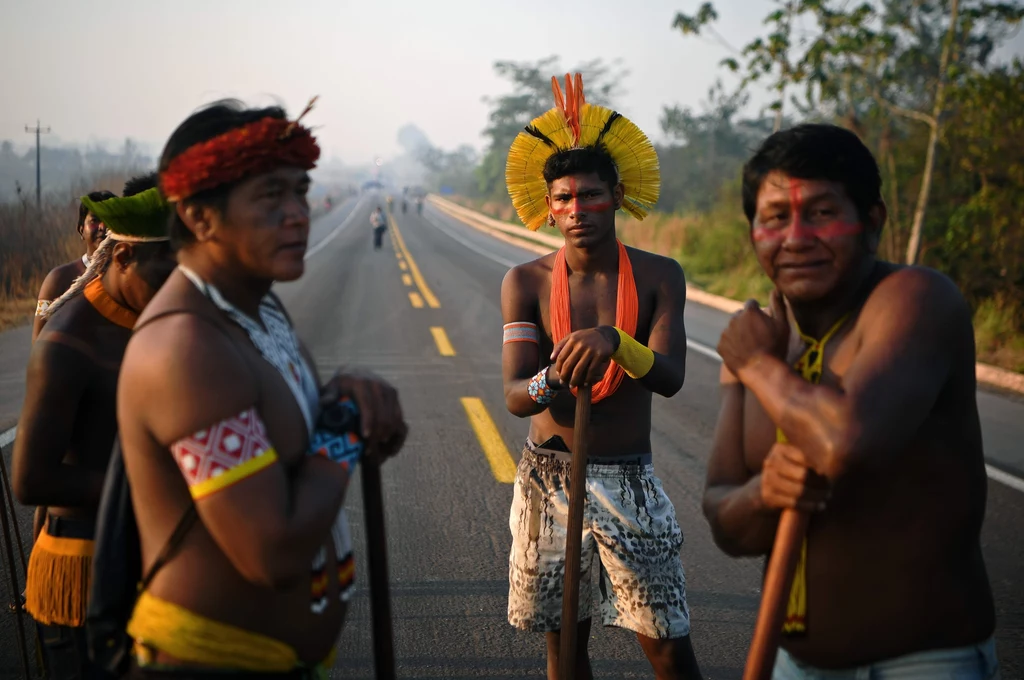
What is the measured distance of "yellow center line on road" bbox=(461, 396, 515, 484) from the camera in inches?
284

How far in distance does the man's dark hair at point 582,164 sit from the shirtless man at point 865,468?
1425 mm

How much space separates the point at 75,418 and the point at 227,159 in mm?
1125

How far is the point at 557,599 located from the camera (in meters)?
3.45

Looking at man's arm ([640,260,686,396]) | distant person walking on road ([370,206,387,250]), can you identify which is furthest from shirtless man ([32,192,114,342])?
distant person walking on road ([370,206,387,250])

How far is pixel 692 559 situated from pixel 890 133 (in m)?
13.2

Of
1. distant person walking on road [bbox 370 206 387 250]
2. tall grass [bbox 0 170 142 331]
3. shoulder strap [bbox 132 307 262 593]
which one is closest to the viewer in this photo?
shoulder strap [bbox 132 307 262 593]

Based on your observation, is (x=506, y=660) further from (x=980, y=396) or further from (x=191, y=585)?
(x=980, y=396)

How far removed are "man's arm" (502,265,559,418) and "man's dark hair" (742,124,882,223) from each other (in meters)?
1.40

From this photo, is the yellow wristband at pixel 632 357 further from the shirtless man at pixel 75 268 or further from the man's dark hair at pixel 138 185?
the shirtless man at pixel 75 268

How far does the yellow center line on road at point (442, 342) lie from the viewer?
40.7ft

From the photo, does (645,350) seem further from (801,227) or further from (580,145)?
(801,227)

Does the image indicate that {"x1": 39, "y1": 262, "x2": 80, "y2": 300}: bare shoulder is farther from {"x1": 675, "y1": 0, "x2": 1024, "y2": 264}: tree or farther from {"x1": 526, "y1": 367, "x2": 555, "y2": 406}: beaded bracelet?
{"x1": 675, "y1": 0, "x2": 1024, "y2": 264}: tree

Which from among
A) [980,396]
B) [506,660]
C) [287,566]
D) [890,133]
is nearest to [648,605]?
[506,660]

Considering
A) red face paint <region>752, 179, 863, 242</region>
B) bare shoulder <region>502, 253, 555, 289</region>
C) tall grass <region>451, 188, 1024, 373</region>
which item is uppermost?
red face paint <region>752, 179, 863, 242</region>
